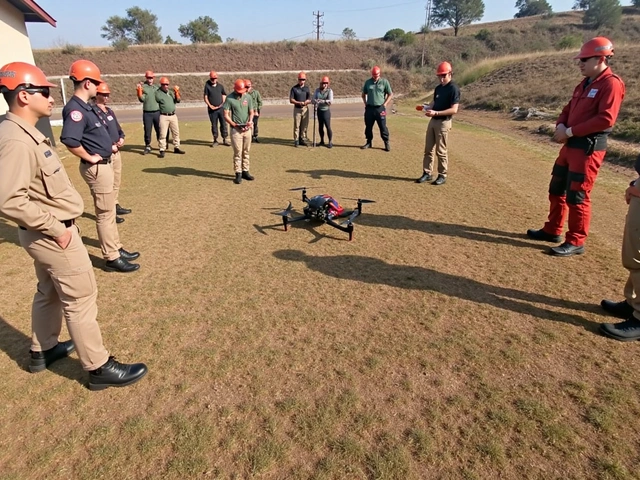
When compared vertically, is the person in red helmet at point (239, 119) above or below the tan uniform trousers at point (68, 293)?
above

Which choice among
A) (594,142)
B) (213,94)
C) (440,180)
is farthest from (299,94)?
(594,142)

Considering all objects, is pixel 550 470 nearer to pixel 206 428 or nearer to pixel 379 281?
pixel 206 428

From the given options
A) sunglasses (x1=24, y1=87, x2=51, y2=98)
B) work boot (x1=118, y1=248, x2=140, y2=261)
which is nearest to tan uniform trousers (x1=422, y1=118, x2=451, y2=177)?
work boot (x1=118, y1=248, x2=140, y2=261)

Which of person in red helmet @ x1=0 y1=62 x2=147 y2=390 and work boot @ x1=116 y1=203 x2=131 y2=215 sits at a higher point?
person in red helmet @ x1=0 y1=62 x2=147 y2=390

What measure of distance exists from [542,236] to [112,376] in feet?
17.7

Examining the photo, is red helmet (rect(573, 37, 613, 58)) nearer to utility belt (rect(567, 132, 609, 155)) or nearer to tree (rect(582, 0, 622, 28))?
utility belt (rect(567, 132, 609, 155))

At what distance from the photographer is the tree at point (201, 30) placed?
209 ft

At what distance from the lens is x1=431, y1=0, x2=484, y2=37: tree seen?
70312 mm

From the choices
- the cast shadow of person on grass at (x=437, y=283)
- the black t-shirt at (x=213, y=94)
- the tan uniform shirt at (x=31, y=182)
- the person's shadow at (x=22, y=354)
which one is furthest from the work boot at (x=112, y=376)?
the black t-shirt at (x=213, y=94)

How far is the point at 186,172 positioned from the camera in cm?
950

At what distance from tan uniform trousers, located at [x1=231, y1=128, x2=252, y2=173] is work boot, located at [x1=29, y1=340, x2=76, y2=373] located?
220 inches

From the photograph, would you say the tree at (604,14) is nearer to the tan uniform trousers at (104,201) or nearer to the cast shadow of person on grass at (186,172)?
the cast shadow of person on grass at (186,172)

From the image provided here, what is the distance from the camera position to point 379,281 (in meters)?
4.48

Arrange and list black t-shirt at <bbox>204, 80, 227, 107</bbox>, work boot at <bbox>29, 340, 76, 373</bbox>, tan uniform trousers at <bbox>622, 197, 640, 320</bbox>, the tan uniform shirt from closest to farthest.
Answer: the tan uniform shirt
work boot at <bbox>29, 340, 76, 373</bbox>
tan uniform trousers at <bbox>622, 197, 640, 320</bbox>
black t-shirt at <bbox>204, 80, 227, 107</bbox>
